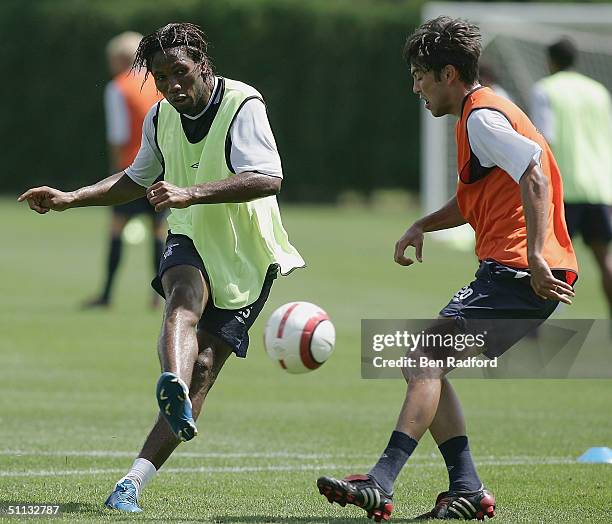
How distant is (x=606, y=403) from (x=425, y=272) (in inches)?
354

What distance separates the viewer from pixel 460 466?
6270 millimetres

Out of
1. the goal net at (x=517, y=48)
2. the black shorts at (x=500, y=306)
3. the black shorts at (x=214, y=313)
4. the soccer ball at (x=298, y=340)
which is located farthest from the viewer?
the goal net at (x=517, y=48)

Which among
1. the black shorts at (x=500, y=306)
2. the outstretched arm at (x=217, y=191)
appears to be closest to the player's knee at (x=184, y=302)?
the outstretched arm at (x=217, y=191)

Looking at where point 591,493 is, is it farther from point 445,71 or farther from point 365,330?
point 445,71

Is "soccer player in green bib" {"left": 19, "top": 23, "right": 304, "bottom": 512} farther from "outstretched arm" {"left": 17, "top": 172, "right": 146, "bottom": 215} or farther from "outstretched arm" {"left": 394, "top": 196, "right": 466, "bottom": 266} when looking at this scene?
"outstretched arm" {"left": 394, "top": 196, "right": 466, "bottom": 266}

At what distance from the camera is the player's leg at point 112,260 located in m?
14.8

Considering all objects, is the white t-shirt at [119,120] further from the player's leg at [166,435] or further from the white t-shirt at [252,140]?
the player's leg at [166,435]

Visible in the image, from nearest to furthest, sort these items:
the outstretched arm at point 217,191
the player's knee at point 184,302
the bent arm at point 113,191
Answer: the outstretched arm at point 217,191, the player's knee at point 184,302, the bent arm at point 113,191

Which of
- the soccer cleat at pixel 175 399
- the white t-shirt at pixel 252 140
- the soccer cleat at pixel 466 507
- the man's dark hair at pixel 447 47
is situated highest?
the man's dark hair at pixel 447 47

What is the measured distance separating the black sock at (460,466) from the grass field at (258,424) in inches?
9.9

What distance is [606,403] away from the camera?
33.3 ft

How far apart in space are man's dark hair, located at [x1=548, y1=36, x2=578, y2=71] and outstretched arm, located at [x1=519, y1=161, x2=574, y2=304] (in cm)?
712

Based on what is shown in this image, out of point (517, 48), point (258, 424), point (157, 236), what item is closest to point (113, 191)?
point (258, 424)

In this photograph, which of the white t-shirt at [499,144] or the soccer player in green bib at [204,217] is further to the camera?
the soccer player in green bib at [204,217]
